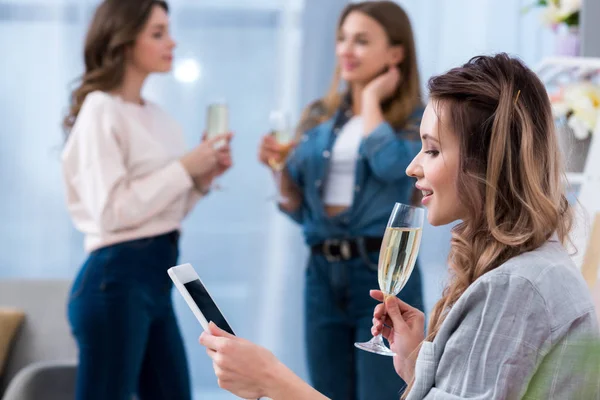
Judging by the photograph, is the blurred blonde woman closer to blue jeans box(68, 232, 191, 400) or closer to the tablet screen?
blue jeans box(68, 232, 191, 400)

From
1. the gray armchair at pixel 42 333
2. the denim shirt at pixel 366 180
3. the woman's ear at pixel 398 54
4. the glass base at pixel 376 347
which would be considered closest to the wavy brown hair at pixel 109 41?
the denim shirt at pixel 366 180

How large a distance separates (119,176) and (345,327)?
0.83 meters

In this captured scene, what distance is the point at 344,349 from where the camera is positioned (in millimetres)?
2496

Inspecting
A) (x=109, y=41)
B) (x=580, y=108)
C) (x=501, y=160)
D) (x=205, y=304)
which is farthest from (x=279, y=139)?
(x=501, y=160)

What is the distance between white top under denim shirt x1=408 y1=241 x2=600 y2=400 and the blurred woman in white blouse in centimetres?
138

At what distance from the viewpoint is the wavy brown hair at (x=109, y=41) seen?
8.09 ft

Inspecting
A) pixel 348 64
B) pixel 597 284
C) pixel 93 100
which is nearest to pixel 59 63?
pixel 93 100

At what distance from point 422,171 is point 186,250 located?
7.59 ft

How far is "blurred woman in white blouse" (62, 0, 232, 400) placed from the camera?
2248mm

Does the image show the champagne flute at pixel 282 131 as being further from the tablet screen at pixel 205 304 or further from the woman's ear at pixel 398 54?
the tablet screen at pixel 205 304

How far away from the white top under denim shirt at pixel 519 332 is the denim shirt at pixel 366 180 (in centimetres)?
140

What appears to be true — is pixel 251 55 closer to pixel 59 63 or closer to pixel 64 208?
pixel 59 63

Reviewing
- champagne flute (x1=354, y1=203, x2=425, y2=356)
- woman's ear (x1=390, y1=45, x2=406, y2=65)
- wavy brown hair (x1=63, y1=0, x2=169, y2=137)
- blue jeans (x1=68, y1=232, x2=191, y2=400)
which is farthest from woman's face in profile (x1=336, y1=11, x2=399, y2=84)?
champagne flute (x1=354, y1=203, x2=425, y2=356)

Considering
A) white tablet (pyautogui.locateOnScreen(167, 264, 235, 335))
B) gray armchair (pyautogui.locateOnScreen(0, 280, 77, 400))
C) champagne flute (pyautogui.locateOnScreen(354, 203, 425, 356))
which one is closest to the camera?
white tablet (pyautogui.locateOnScreen(167, 264, 235, 335))
